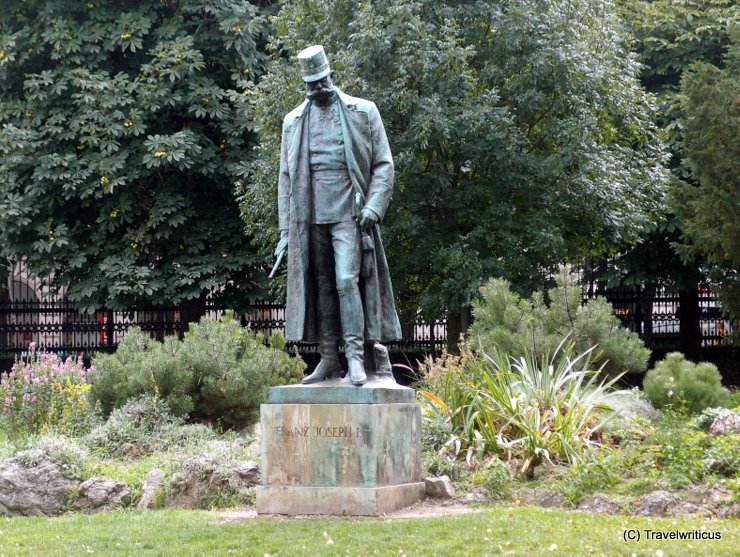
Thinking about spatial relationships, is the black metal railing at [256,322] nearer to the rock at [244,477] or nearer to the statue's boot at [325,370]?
the rock at [244,477]

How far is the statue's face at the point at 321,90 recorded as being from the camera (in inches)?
363

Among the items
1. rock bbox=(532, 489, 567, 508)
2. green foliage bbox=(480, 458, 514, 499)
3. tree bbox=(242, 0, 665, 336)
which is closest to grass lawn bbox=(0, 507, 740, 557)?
rock bbox=(532, 489, 567, 508)

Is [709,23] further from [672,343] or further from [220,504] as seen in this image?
[220,504]

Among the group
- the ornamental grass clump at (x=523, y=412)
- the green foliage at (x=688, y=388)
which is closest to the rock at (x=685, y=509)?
the ornamental grass clump at (x=523, y=412)

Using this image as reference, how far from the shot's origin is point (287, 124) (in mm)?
9461

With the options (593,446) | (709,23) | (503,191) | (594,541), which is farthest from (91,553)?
(709,23)

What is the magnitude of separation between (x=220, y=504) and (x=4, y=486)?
1.85 meters

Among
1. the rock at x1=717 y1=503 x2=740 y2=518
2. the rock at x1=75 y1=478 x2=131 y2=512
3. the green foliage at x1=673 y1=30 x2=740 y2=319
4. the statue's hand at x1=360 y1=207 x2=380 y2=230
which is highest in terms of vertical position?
the green foliage at x1=673 y1=30 x2=740 y2=319

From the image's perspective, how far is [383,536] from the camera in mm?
7672

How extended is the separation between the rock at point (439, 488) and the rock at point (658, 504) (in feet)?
5.67

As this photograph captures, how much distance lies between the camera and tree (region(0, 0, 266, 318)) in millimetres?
22094

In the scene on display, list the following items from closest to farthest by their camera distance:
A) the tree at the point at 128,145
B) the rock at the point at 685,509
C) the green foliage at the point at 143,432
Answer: the rock at the point at 685,509
the green foliage at the point at 143,432
the tree at the point at 128,145

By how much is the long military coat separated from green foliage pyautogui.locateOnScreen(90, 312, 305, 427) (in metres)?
4.28

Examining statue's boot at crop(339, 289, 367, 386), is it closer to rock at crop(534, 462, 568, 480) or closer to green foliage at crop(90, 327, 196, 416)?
rock at crop(534, 462, 568, 480)
